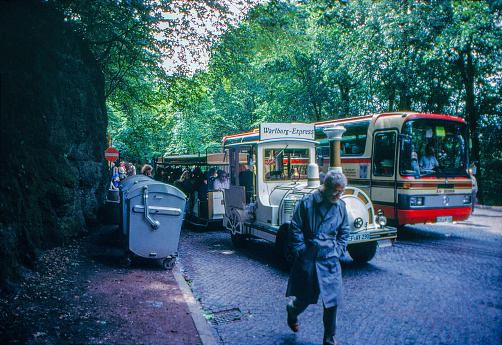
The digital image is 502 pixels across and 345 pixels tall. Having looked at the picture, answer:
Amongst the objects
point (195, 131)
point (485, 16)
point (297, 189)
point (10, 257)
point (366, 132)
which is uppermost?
point (485, 16)

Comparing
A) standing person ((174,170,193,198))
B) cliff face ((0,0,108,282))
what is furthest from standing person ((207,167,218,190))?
cliff face ((0,0,108,282))

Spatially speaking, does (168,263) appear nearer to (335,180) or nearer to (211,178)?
(335,180)

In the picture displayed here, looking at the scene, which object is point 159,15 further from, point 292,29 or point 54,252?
point 54,252

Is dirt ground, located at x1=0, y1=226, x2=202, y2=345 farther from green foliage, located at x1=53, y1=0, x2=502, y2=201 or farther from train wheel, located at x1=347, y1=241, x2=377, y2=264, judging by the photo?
green foliage, located at x1=53, y1=0, x2=502, y2=201

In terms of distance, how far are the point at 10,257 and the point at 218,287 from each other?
3.04 metres

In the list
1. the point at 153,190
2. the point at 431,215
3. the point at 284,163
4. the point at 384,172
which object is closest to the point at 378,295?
the point at 284,163

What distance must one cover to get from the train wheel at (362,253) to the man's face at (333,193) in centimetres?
378

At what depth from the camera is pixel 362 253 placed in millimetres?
7605

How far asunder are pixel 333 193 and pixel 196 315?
2484 millimetres

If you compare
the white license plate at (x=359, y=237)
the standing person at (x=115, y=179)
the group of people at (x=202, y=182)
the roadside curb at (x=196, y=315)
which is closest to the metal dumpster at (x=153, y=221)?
the roadside curb at (x=196, y=315)

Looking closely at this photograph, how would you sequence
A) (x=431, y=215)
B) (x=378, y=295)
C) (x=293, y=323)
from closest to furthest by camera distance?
(x=293, y=323), (x=378, y=295), (x=431, y=215)

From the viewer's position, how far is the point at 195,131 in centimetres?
3056

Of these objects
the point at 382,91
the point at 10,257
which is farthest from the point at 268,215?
the point at 382,91

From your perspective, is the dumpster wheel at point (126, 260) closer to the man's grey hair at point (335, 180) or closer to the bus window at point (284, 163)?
the bus window at point (284, 163)
